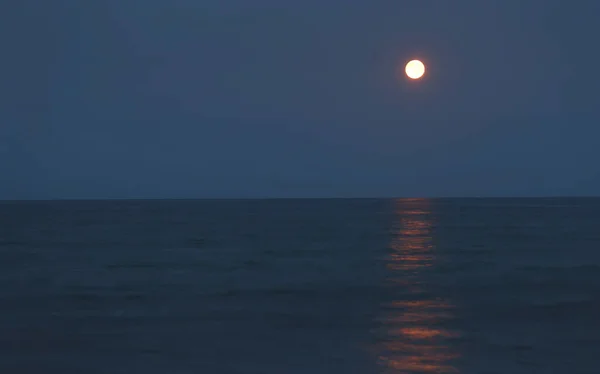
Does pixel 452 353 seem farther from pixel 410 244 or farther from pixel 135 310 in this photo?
pixel 410 244

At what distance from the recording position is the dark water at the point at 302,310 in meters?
13.1

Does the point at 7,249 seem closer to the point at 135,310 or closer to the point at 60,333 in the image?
the point at 135,310

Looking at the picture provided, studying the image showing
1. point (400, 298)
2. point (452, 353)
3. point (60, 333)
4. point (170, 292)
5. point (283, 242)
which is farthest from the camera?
point (283, 242)

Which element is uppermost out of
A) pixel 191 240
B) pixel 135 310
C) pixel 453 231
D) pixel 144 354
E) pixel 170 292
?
pixel 453 231

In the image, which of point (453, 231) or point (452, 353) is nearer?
point (452, 353)

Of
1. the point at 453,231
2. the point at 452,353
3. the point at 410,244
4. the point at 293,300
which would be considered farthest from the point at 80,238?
the point at 452,353

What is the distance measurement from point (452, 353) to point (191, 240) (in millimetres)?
29933

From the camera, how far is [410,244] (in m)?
38.3

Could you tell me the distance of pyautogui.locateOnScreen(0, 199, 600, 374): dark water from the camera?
1308 centimetres

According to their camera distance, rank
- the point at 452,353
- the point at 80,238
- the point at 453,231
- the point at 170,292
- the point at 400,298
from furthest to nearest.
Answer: the point at 453,231 → the point at 80,238 → the point at 170,292 → the point at 400,298 → the point at 452,353

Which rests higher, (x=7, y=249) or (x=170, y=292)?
(x=7, y=249)

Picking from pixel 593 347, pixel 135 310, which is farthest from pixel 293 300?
pixel 593 347

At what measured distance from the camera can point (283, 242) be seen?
40250 mm

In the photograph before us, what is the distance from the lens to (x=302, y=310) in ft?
60.4
